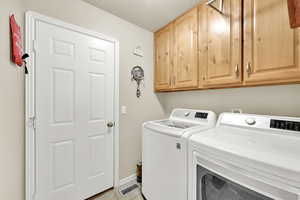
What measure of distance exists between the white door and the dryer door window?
1301 millimetres

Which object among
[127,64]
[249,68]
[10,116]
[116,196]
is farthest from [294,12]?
[116,196]

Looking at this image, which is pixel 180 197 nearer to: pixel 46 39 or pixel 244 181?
pixel 244 181

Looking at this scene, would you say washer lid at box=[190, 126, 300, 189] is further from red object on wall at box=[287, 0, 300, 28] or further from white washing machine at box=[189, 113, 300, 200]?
red object on wall at box=[287, 0, 300, 28]

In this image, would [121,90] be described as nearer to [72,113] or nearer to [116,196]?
[72,113]

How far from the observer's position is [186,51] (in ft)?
5.85

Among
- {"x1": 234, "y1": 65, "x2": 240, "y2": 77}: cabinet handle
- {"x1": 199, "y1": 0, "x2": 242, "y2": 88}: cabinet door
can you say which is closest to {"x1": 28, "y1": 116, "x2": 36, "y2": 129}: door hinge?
{"x1": 199, "y1": 0, "x2": 242, "y2": 88}: cabinet door

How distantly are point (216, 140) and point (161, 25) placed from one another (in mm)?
1950

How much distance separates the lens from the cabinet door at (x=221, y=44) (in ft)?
4.10

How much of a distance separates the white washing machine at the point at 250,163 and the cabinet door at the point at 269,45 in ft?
1.16

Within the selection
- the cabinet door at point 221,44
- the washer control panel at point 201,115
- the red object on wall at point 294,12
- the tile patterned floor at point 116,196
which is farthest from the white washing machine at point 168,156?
the red object on wall at point 294,12

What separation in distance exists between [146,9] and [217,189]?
207 centimetres

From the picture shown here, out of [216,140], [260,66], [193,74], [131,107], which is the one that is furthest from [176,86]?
[216,140]

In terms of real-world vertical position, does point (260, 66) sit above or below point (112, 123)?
above

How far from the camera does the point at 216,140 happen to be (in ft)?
3.01
